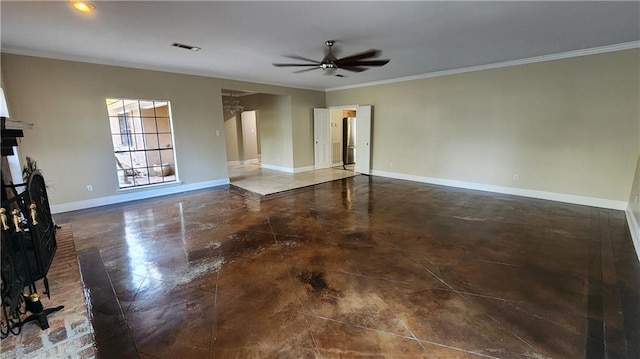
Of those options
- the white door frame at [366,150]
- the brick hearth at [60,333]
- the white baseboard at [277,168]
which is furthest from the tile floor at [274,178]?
the brick hearth at [60,333]

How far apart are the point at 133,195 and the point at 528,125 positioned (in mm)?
7893

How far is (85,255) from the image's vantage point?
10.5 ft

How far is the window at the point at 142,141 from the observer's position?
548cm

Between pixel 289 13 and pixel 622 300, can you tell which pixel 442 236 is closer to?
pixel 622 300

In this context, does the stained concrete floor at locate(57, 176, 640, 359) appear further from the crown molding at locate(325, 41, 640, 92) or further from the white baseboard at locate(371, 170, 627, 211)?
the crown molding at locate(325, 41, 640, 92)

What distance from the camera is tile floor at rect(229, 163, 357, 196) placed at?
659cm

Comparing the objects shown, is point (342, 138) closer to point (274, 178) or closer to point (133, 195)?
point (274, 178)

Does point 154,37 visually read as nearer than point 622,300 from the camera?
No

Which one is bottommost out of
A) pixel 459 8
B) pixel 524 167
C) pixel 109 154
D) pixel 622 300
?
pixel 622 300

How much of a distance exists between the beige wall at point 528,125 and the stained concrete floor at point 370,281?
2.64ft

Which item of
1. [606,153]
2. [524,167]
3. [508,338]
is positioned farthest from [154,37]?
[606,153]

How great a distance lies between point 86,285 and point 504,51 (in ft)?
21.2

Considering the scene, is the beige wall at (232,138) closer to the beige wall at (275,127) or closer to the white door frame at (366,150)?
the beige wall at (275,127)

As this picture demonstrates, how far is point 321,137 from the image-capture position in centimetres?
902
